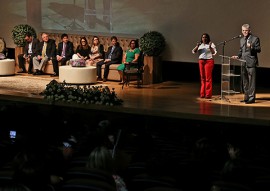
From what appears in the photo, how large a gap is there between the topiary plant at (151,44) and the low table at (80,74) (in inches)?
50.4

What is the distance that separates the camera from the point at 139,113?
10.5 m

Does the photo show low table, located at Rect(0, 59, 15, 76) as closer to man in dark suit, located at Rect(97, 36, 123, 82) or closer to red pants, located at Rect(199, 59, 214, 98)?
man in dark suit, located at Rect(97, 36, 123, 82)

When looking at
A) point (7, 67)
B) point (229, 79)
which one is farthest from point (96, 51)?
point (229, 79)

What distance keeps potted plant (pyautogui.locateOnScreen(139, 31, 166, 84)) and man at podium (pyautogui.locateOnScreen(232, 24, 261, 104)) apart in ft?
10.7

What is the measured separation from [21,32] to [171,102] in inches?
259

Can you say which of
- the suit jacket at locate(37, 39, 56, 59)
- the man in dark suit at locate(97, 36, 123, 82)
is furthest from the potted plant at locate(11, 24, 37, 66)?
the man in dark suit at locate(97, 36, 123, 82)

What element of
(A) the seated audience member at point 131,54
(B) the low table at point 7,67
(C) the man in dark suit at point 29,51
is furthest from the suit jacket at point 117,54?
(B) the low table at point 7,67

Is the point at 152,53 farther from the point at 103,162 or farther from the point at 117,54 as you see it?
the point at 103,162

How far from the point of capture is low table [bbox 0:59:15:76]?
51.9ft

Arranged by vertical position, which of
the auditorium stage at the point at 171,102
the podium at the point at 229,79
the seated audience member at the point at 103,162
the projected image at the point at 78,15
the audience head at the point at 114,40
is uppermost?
the projected image at the point at 78,15

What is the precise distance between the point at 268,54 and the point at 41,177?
10843mm

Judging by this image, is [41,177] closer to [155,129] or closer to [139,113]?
[155,129]

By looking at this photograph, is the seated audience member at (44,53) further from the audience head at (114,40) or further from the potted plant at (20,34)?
the audience head at (114,40)

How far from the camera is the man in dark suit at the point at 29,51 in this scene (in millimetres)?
16266
